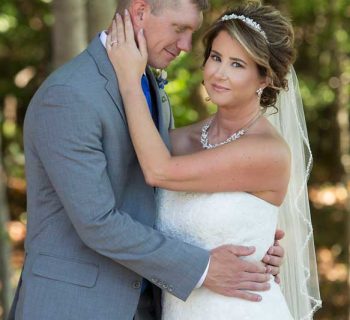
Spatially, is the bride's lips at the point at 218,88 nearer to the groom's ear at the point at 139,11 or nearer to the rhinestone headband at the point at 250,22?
the rhinestone headband at the point at 250,22

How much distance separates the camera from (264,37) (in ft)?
10.7

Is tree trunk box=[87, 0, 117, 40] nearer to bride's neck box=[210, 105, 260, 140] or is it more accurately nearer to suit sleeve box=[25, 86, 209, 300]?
bride's neck box=[210, 105, 260, 140]

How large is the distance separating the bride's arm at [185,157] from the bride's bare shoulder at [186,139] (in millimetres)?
348

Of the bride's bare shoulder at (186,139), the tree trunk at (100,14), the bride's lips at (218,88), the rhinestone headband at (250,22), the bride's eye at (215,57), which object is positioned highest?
the rhinestone headband at (250,22)

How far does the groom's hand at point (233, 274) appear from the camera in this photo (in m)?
3.19

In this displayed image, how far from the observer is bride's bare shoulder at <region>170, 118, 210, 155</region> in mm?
3595

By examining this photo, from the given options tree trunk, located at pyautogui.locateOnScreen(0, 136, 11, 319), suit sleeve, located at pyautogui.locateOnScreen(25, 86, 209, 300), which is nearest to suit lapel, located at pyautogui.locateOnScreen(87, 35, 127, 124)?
suit sleeve, located at pyautogui.locateOnScreen(25, 86, 209, 300)

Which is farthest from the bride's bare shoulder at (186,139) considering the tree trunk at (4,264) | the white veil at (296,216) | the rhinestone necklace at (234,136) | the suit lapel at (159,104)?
the tree trunk at (4,264)

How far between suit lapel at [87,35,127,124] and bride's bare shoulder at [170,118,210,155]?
54cm

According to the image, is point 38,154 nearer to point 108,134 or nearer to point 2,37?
point 108,134

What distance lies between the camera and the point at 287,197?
3850 mm

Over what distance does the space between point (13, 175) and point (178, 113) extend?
4848mm

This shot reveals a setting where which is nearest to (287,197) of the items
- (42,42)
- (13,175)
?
(42,42)

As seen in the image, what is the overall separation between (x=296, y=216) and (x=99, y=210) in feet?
3.91
